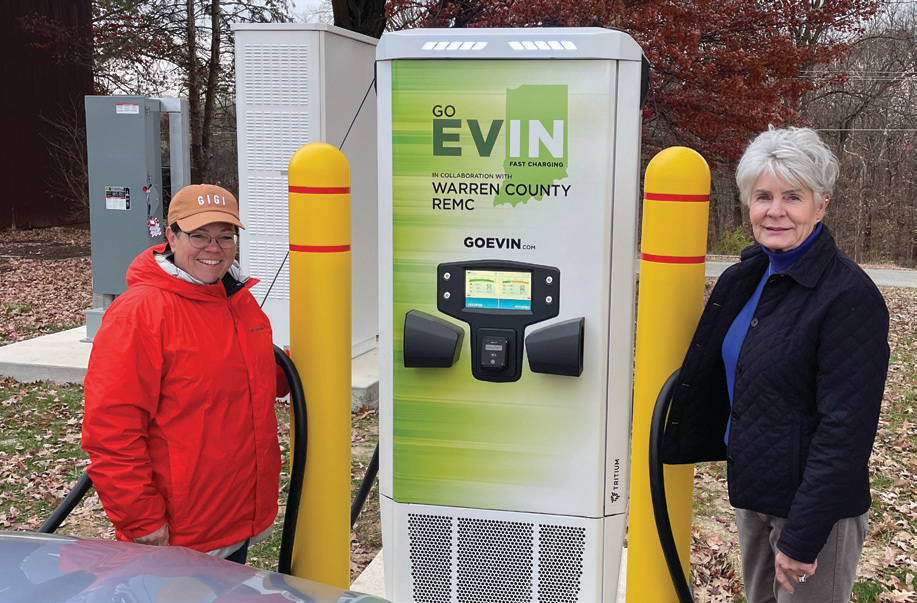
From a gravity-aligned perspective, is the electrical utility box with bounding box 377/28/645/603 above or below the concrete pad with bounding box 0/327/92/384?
above

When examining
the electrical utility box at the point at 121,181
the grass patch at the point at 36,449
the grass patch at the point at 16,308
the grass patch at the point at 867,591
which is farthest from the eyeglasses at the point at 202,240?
the grass patch at the point at 16,308

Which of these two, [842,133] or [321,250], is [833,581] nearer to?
[321,250]

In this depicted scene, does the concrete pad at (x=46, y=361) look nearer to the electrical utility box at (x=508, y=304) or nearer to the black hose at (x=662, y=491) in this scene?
the electrical utility box at (x=508, y=304)

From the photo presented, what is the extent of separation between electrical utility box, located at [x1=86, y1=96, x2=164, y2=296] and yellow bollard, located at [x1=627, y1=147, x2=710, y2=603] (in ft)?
19.2

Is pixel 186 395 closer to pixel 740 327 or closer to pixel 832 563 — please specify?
pixel 740 327

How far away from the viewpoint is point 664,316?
2.72 metres

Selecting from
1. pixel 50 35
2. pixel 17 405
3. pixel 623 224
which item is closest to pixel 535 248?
pixel 623 224

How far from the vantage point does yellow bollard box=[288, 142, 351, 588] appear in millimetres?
2854

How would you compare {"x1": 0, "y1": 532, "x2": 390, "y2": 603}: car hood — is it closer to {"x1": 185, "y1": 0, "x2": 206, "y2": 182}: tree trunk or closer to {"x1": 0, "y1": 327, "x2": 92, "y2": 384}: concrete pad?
{"x1": 0, "y1": 327, "x2": 92, "y2": 384}: concrete pad

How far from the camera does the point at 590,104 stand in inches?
105

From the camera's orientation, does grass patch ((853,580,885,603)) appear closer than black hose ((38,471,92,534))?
No

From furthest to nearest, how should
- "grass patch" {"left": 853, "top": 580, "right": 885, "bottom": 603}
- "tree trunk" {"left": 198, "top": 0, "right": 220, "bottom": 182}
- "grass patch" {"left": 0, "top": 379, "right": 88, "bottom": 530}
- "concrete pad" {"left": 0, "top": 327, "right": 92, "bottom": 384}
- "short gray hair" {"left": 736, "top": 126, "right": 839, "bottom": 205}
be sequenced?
"tree trunk" {"left": 198, "top": 0, "right": 220, "bottom": 182} → "concrete pad" {"left": 0, "top": 327, "right": 92, "bottom": 384} → "grass patch" {"left": 0, "top": 379, "right": 88, "bottom": 530} → "grass patch" {"left": 853, "top": 580, "right": 885, "bottom": 603} → "short gray hair" {"left": 736, "top": 126, "right": 839, "bottom": 205}

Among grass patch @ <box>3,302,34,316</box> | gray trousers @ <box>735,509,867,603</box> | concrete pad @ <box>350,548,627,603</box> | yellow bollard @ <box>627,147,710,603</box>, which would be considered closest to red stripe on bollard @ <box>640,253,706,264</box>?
yellow bollard @ <box>627,147,710,603</box>

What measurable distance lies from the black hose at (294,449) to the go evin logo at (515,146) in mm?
783
